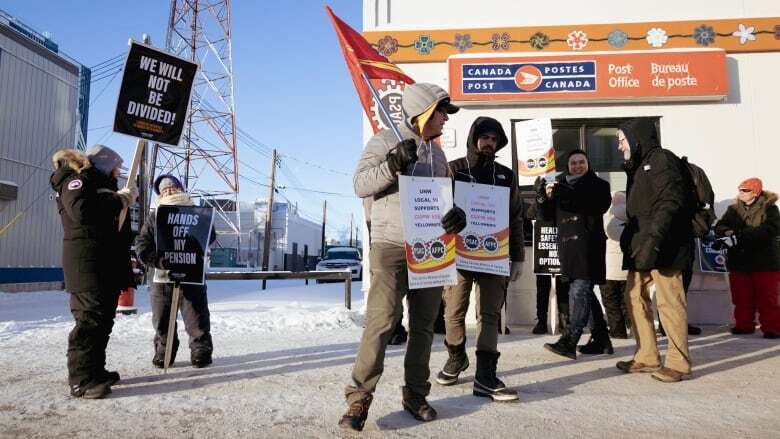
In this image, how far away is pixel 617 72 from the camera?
275 inches

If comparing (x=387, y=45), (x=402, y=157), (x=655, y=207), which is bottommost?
(x=655, y=207)

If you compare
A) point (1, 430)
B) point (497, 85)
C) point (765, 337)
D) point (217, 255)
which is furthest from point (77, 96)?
point (217, 255)

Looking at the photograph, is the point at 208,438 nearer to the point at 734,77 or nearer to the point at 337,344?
the point at 337,344

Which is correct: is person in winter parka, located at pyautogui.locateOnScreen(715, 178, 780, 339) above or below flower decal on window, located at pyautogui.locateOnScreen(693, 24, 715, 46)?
below

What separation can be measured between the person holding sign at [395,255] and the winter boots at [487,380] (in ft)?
1.92

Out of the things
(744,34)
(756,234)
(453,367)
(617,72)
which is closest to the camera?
(453,367)

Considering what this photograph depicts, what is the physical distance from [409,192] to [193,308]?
2582 mm

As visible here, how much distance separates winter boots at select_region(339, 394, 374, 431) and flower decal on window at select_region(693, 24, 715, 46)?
283 inches

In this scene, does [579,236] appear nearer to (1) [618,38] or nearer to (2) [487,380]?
(2) [487,380]

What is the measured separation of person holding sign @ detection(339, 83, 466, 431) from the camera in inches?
106

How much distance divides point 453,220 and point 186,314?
2.73 metres

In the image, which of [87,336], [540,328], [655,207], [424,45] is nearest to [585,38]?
[424,45]

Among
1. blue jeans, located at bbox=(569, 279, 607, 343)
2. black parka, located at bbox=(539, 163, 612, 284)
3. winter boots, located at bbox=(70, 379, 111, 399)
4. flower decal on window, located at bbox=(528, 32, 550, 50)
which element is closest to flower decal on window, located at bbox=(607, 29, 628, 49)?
flower decal on window, located at bbox=(528, 32, 550, 50)

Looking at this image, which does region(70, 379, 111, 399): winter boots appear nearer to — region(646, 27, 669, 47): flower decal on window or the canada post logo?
the canada post logo
